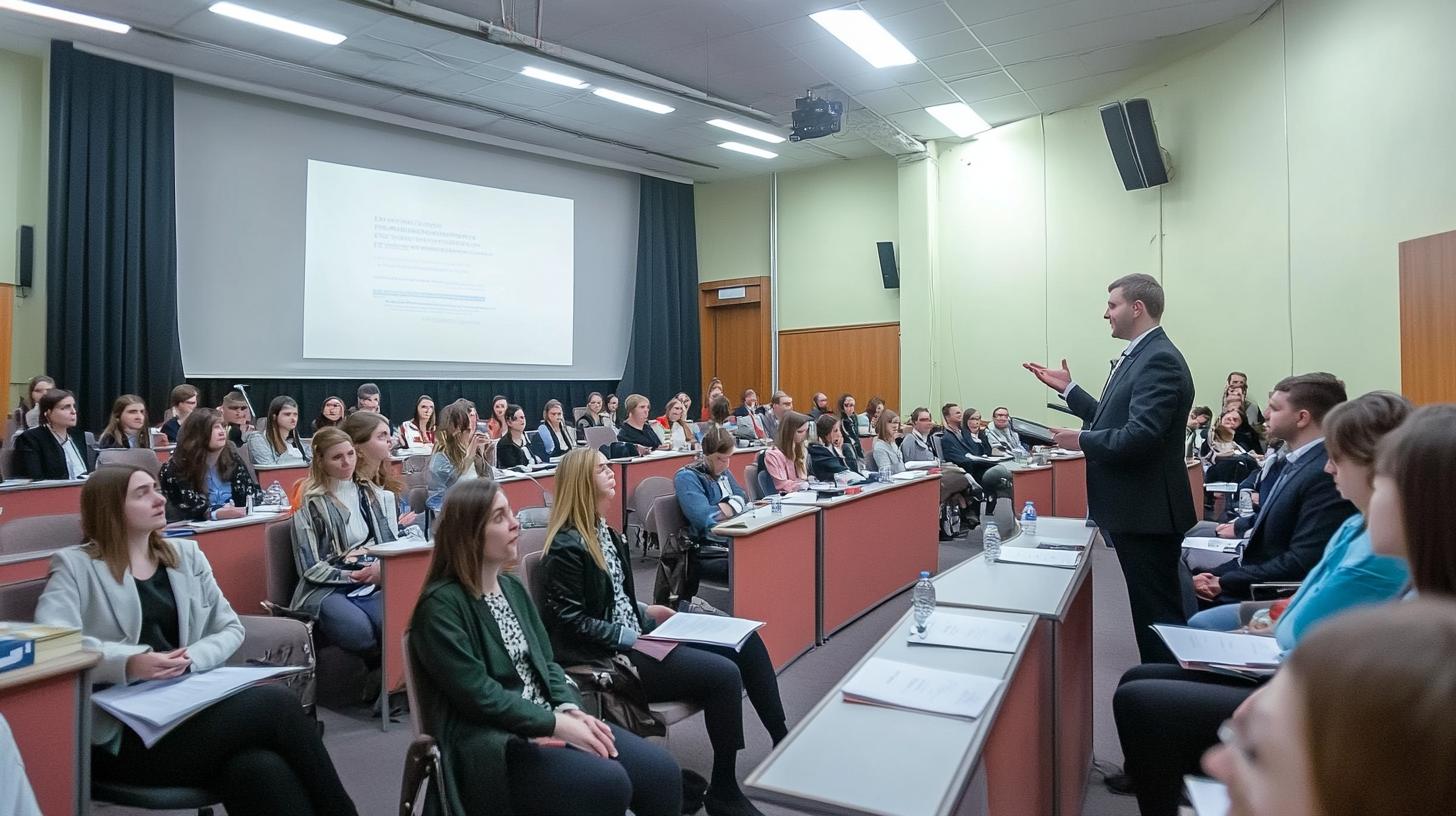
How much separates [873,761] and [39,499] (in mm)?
5344

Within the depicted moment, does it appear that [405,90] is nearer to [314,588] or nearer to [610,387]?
[610,387]

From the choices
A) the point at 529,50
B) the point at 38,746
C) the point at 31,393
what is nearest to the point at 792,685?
the point at 38,746

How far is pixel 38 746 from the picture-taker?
6.03ft

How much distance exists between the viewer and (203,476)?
13.9 ft

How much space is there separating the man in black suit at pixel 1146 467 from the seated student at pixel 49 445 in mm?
6097

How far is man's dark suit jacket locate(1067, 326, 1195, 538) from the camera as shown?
8.95ft

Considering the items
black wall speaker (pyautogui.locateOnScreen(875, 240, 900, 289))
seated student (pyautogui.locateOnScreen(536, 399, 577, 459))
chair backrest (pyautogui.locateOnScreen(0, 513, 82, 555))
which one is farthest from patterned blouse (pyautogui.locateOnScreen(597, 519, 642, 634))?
black wall speaker (pyautogui.locateOnScreen(875, 240, 900, 289))

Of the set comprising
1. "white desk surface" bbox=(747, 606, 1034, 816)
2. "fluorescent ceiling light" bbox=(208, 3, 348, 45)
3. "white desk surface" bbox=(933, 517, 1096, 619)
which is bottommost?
"white desk surface" bbox=(747, 606, 1034, 816)

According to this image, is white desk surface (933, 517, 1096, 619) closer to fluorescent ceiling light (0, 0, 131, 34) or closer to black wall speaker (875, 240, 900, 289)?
fluorescent ceiling light (0, 0, 131, 34)

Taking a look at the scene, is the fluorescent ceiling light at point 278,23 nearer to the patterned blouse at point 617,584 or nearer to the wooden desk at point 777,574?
the wooden desk at point 777,574

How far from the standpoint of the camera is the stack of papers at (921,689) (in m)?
1.60

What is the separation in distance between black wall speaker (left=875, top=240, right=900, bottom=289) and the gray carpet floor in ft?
22.6

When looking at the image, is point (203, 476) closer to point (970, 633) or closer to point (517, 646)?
point (517, 646)

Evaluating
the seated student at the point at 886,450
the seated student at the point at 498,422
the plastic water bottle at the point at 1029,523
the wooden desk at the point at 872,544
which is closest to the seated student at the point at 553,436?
the seated student at the point at 498,422
